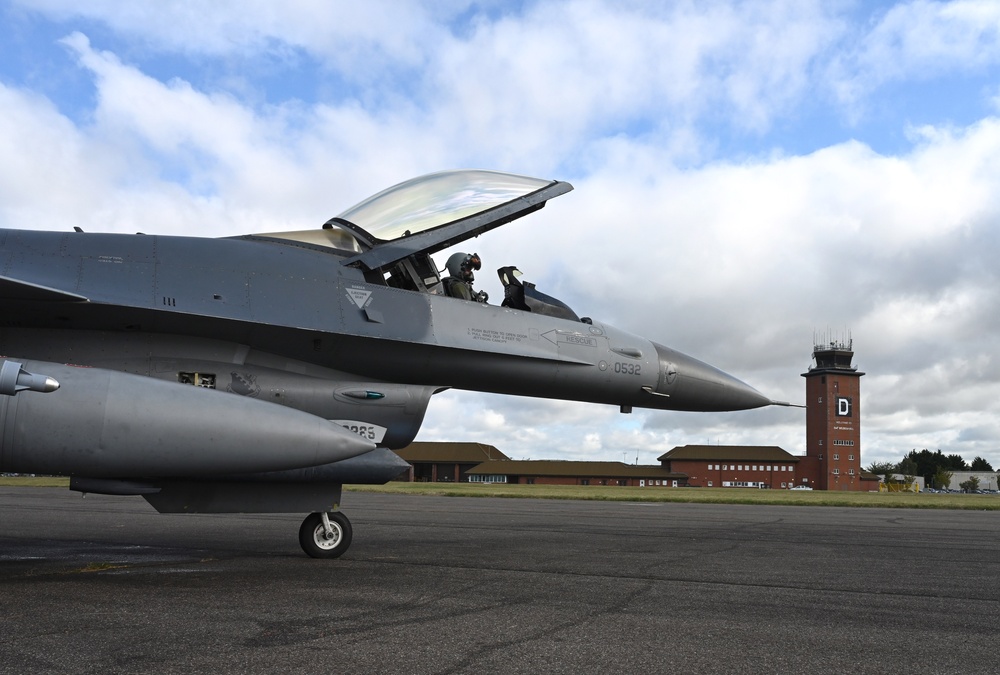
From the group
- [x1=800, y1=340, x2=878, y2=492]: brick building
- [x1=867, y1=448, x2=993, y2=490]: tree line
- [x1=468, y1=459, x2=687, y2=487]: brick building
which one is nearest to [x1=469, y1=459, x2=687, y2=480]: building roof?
[x1=468, y1=459, x2=687, y2=487]: brick building

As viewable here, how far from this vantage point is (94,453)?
6664 millimetres

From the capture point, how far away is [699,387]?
1149 cm

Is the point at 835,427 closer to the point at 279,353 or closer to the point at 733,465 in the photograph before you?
the point at 733,465

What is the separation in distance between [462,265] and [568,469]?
3813 inches

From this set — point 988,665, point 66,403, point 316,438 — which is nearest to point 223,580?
point 316,438

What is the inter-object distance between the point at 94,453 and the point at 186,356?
1958mm

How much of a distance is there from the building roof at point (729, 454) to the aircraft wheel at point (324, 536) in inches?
4392

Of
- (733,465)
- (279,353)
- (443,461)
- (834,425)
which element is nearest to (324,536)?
(279,353)

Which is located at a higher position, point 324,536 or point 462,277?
point 462,277

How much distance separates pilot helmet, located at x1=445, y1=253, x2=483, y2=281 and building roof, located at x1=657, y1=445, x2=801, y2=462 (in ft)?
365

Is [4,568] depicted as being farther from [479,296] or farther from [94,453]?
[479,296]

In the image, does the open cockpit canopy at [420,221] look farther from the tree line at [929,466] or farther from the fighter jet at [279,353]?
the tree line at [929,466]

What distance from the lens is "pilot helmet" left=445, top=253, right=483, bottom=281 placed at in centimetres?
1012

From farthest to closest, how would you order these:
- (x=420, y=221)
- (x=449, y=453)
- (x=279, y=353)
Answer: (x=449, y=453)
(x=420, y=221)
(x=279, y=353)
